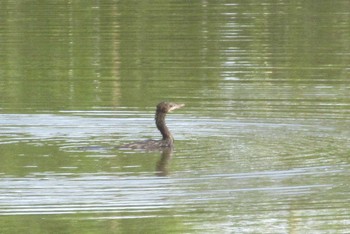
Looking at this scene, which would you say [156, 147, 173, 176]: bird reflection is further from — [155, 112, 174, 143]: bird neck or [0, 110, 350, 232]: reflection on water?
[155, 112, 174, 143]: bird neck

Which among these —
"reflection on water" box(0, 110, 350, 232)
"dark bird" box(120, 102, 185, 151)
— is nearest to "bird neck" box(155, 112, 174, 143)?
"dark bird" box(120, 102, 185, 151)

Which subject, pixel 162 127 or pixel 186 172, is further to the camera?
pixel 162 127

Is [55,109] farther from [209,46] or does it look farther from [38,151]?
[209,46]

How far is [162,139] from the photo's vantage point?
55.2ft

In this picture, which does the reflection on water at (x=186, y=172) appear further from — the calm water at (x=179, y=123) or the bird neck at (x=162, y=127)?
the bird neck at (x=162, y=127)

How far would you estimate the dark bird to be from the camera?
16380 mm

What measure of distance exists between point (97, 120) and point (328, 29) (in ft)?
39.4

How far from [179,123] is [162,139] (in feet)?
5.80

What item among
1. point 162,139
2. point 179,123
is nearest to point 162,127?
point 162,139

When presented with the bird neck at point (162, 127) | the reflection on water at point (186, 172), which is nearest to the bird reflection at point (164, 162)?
the reflection on water at point (186, 172)

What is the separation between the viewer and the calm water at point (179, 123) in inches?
516

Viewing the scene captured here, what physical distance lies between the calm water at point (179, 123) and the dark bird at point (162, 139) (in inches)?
5.8

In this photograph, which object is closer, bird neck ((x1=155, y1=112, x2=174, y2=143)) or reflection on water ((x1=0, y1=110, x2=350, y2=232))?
reflection on water ((x1=0, y1=110, x2=350, y2=232))

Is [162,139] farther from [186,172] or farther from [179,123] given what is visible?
[186,172]
